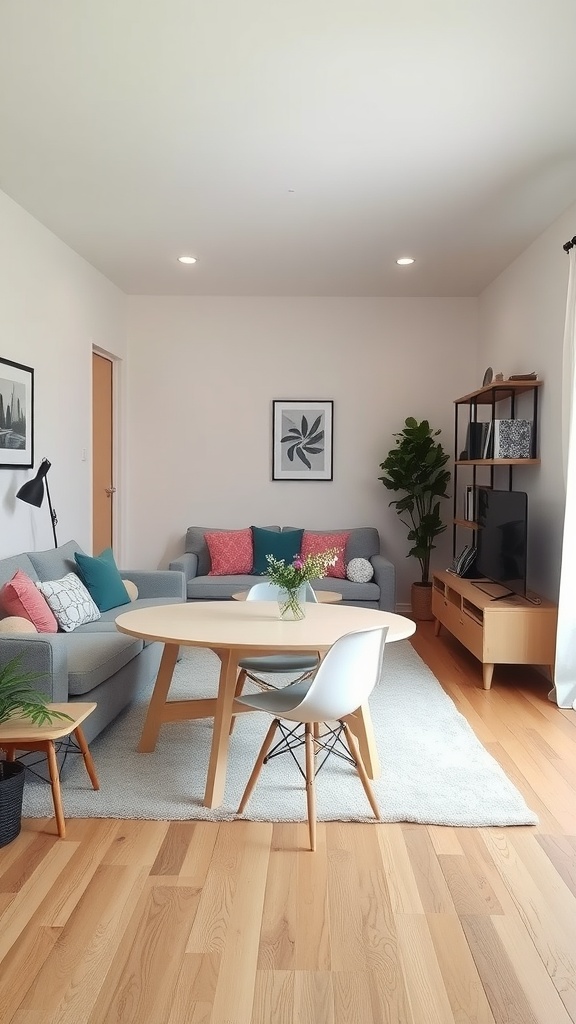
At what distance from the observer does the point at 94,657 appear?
352 centimetres

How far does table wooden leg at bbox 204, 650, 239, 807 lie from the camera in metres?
2.96

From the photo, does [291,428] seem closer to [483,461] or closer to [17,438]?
[483,461]

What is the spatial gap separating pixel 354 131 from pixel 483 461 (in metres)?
2.53

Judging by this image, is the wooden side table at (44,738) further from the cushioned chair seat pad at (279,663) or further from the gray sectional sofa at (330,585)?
the gray sectional sofa at (330,585)

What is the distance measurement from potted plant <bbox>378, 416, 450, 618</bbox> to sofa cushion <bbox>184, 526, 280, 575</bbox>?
1.15m

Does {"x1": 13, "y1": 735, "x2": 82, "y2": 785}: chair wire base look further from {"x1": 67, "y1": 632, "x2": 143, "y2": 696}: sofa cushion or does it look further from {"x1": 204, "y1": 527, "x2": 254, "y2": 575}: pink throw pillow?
{"x1": 204, "y1": 527, "x2": 254, "y2": 575}: pink throw pillow

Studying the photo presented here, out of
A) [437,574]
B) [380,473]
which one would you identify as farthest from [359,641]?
[380,473]

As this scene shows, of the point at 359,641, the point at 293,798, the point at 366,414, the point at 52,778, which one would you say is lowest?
the point at 293,798

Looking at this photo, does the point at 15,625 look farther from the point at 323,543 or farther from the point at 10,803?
the point at 323,543

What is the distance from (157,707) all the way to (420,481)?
3691 millimetres

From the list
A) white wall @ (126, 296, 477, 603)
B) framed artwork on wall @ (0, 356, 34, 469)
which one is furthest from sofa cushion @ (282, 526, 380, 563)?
framed artwork on wall @ (0, 356, 34, 469)

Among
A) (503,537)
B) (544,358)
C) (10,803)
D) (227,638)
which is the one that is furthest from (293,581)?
(544,358)

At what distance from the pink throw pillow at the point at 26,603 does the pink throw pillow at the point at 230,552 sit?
2505mm

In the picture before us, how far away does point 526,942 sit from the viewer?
2109mm
